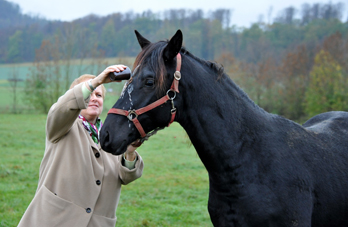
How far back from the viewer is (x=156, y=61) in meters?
2.52

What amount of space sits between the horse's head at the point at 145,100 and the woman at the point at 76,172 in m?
0.28

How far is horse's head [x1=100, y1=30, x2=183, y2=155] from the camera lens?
245 cm

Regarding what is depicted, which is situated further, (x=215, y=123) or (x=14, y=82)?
(x=14, y=82)

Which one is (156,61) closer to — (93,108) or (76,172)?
(93,108)

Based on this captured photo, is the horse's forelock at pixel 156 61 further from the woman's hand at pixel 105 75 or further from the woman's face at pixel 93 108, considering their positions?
the woman's face at pixel 93 108

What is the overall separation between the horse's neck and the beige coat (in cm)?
87

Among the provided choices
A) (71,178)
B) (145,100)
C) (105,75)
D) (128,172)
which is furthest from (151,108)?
(71,178)

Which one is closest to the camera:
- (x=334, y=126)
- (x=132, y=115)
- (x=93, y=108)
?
(x=132, y=115)

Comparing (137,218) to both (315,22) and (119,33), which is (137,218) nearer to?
(119,33)

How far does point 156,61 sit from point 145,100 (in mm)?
325

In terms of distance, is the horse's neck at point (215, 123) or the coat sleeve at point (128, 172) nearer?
the horse's neck at point (215, 123)

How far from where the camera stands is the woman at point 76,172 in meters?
2.66

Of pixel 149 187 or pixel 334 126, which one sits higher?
pixel 334 126

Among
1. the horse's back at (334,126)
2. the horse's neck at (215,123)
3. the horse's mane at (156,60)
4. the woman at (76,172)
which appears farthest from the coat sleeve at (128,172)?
the horse's back at (334,126)
